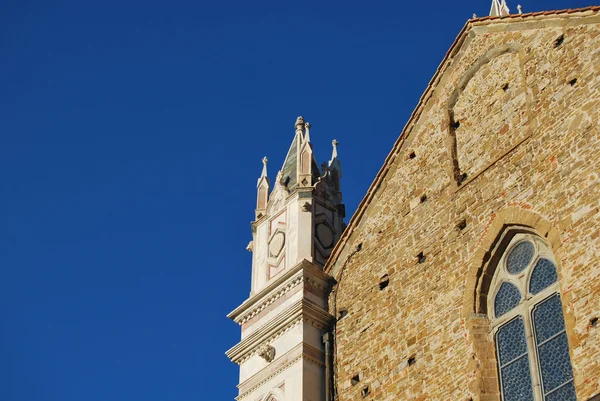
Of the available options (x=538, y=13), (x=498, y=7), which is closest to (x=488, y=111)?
(x=538, y=13)

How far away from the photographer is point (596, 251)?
14.8m

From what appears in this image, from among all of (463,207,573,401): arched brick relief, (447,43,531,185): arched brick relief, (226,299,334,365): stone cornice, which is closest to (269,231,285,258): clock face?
(226,299,334,365): stone cornice

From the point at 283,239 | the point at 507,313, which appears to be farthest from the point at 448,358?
the point at 283,239

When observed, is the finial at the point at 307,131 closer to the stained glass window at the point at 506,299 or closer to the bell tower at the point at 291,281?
the bell tower at the point at 291,281

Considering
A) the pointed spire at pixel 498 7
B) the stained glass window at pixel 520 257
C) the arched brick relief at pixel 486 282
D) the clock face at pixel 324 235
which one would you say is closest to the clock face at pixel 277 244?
the clock face at pixel 324 235

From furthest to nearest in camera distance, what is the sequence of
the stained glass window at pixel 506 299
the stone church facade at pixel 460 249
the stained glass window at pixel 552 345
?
the stained glass window at pixel 506 299, the stone church facade at pixel 460 249, the stained glass window at pixel 552 345

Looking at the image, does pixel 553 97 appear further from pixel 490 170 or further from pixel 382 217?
pixel 382 217

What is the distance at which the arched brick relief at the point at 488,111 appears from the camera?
17.4m

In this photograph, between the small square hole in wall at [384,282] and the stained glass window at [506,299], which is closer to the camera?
the stained glass window at [506,299]

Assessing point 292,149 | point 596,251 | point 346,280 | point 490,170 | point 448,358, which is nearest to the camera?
point 596,251

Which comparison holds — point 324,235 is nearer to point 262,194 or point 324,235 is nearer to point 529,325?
point 262,194

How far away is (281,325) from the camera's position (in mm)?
18703

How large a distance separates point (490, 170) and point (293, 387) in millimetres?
4172

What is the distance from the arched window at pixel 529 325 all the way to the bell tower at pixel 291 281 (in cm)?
311
